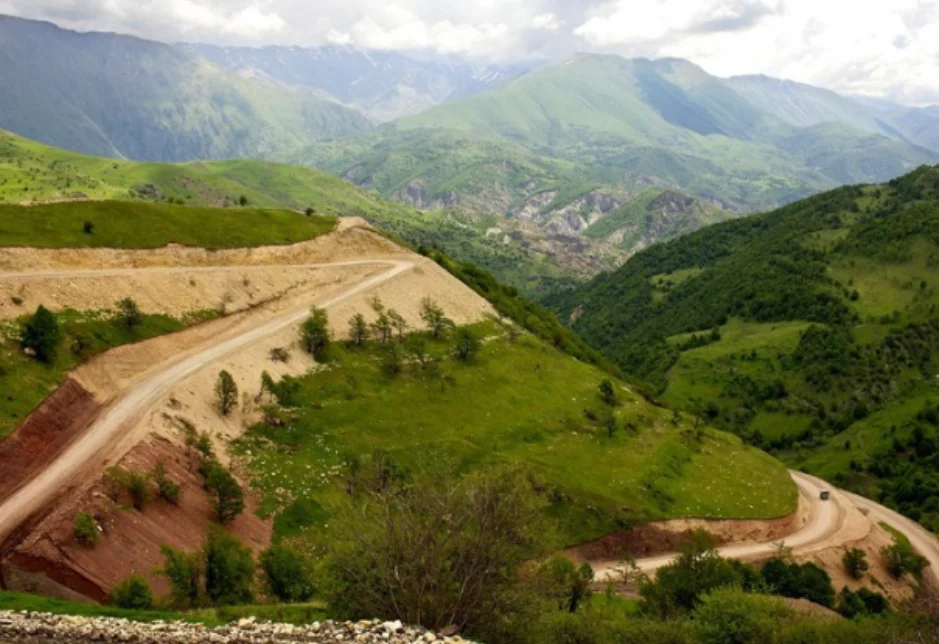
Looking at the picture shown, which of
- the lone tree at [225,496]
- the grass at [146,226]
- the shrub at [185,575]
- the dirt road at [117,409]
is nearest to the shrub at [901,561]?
the dirt road at [117,409]

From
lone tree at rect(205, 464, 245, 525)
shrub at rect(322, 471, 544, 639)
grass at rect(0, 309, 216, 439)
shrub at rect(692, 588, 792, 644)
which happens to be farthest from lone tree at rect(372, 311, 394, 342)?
shrub at rect(692, 588, 792, 644)

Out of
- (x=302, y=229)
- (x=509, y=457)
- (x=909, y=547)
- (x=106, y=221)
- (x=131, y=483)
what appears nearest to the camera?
(x=131, y=483)

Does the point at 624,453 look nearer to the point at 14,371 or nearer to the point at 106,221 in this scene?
the point at 14,371

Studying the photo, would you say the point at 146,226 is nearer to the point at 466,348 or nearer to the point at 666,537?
the point at 466,348

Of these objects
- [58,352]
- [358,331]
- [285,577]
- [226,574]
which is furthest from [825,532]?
[58,352]

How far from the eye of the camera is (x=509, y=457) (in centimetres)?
8338

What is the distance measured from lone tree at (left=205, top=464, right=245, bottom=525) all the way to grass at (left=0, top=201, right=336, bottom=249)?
44.7 m

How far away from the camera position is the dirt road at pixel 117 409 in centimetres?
4797

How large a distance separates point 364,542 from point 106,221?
77.9m

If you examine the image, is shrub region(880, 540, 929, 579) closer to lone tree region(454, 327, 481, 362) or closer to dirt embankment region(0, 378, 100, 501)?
lone tree region(454, 327, 481, 362)

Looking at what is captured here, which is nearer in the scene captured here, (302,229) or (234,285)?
(234,285)

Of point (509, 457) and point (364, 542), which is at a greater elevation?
point (364, 542)

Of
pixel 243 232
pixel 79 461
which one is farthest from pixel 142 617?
pixel 243 232

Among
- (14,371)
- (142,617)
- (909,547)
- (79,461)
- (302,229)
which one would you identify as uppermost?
(302,229)
